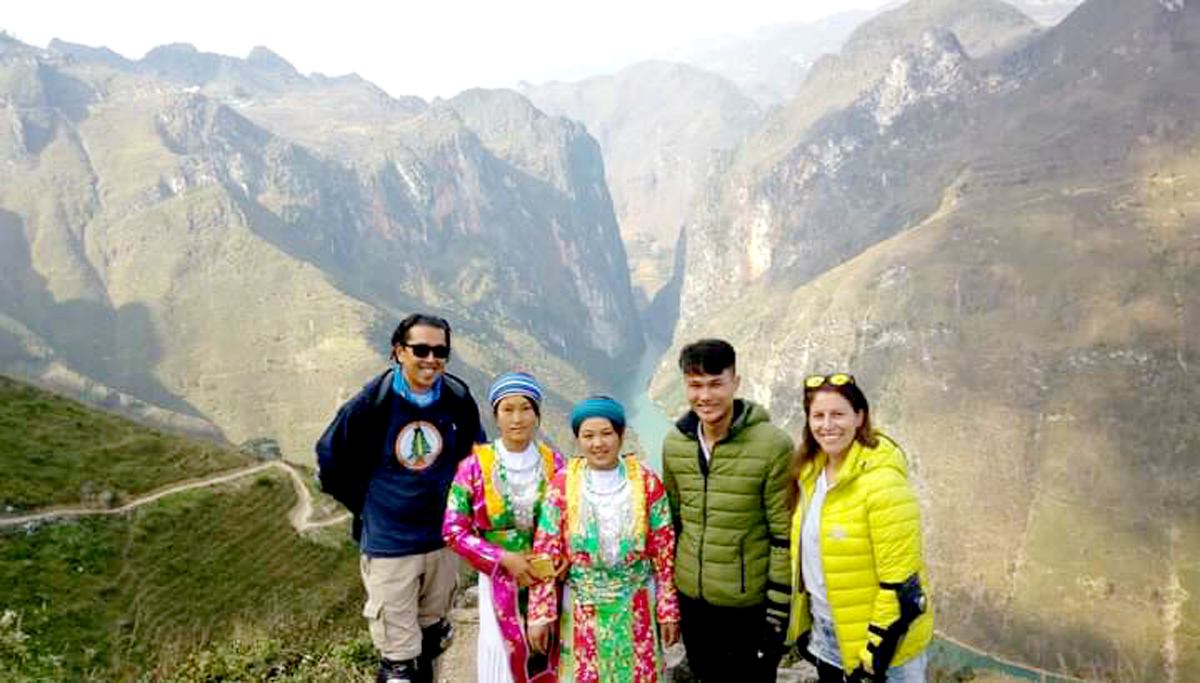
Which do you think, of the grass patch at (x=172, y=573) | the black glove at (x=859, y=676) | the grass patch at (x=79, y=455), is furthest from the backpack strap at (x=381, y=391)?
the grass patch at (x=79, y=455)

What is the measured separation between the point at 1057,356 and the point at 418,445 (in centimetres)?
11274

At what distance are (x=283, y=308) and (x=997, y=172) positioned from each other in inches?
5335

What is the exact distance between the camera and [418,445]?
20.6ft

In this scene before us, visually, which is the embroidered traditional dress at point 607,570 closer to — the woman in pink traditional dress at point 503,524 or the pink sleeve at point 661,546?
the pink sleeve at point 661,546

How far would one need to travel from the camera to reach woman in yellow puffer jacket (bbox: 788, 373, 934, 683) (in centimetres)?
515

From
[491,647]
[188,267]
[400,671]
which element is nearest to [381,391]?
[491,647]

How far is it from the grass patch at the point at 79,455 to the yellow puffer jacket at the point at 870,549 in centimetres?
3078

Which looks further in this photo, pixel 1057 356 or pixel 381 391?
pixel 1057 356

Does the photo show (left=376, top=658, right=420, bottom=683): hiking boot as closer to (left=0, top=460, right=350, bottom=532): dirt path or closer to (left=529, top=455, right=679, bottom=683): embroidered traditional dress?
(left=529, top=455, right=679, bottom=683): embroidered traditional dress

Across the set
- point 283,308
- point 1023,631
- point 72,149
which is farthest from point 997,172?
point 72,149

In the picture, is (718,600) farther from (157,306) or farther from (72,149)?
(72,149)

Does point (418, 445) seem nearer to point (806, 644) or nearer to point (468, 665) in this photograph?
point (806, 644)

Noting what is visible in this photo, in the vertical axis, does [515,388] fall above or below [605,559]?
above

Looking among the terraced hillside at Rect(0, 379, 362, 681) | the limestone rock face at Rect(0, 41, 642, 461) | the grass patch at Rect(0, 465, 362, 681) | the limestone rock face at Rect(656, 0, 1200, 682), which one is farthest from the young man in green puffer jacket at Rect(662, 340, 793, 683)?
the limestone rock face at Rect(0, 41, 642, 461)
